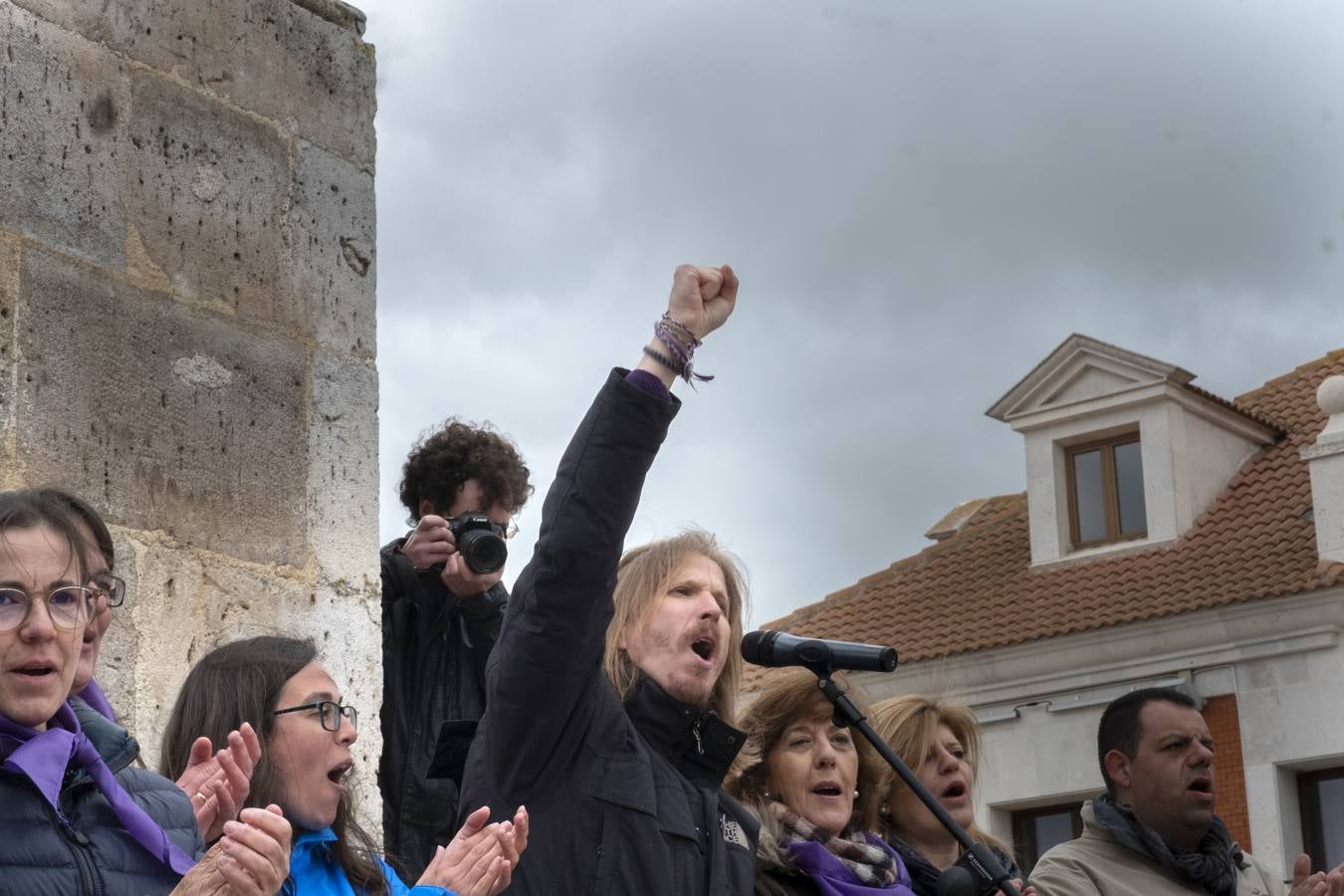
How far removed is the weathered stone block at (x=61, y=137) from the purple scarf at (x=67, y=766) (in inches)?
50.1

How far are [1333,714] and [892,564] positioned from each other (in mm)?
5034

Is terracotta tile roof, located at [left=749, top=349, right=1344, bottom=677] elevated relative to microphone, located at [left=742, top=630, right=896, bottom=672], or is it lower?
elevated

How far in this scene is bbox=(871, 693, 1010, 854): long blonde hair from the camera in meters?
5.33

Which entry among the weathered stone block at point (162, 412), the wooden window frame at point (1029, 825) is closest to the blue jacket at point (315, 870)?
the weathered stone block at point (162, 412)

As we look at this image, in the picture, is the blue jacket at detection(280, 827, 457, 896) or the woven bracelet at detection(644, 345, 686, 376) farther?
the woven bracelet at detection(644, 345, 686, 376)

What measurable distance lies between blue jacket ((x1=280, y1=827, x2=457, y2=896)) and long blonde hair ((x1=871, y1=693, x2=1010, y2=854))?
2.01 metres

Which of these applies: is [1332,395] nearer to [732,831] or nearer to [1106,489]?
[1106,489]

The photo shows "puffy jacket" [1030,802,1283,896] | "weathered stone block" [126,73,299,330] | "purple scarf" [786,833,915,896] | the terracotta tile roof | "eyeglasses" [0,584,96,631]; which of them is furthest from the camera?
the terracotta tile roof

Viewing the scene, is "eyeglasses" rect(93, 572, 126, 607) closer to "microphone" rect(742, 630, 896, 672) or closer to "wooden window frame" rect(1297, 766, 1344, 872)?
"microphone" rect(742, 630, 896, 672)

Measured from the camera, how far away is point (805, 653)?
171 inches

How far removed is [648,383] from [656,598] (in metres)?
0.70

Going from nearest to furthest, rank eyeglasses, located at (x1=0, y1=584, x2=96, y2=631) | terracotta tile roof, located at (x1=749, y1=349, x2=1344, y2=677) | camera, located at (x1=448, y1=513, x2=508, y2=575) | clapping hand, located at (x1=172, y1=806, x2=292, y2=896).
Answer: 1. clapping hand, located at (x1=172, y1=806, x2=292, y2=896)
2. eyeglasses, located at (x1=0, y1=584, x2=96, y2=631)
3. camera, located at (x1=448, y1=513, x2=508, y2=575)
4. terracotta tile roof, located at (x1=749, y1=349, x2=1344, y2=677)

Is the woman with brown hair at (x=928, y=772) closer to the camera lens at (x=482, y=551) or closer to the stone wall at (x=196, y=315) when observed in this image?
the camera lens at (x=482, y=551)

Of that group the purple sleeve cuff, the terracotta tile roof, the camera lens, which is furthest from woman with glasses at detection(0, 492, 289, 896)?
the terracotta tile roof
